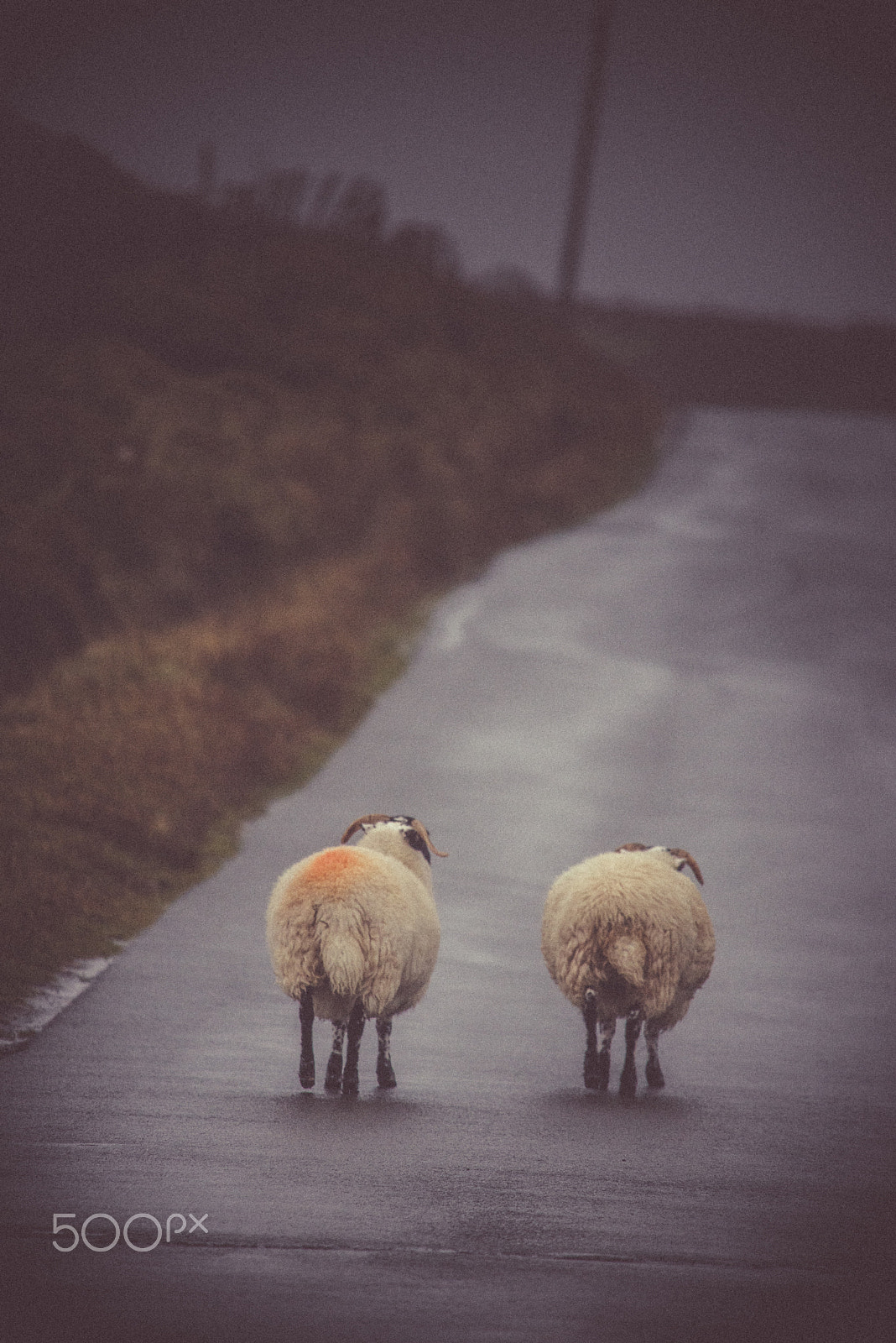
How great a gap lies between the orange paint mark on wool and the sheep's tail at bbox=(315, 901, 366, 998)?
0.13 m

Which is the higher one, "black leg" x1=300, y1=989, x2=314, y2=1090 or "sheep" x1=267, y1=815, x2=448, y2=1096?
"sheep" x1=267, y1=815, x2=448, y2=1096

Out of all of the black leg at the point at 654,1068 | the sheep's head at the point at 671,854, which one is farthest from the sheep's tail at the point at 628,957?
the sheep's head at the point at 671,854

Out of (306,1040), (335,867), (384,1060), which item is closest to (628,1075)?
(384,1060)

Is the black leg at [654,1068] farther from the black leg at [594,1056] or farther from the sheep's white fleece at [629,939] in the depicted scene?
the black leg at [594,1056]

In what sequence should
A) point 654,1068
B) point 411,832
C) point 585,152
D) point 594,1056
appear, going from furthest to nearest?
1. point 585,152
2. point 411,832
3. point 654,1068
4. point 594,1056

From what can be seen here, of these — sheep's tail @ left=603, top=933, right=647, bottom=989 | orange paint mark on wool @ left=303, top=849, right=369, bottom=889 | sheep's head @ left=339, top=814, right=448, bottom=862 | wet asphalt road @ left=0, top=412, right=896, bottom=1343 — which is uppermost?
orange paint mark on wool @ left=303, top=849, right=369, bottom=889

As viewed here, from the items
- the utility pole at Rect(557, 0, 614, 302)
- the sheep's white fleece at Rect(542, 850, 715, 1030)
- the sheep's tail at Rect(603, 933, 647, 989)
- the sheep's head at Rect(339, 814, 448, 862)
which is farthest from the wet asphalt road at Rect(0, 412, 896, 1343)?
the utility pole at Rect(557, 0, 614, 302)

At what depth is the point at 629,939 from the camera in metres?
7.64

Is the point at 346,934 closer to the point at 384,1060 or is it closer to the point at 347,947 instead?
the point at 347,947

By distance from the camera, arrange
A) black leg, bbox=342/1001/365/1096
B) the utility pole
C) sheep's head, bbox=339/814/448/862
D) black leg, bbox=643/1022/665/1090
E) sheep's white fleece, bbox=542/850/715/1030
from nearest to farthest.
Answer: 1. black leg, bbox=342/1001/365/1096
2. sheep's white fleece, bbox=542/850/715/1030
3. black leg, bbox=643/1022/665/1090
4. sheep's head, bbox=339/814/448/862
5. the utility pole

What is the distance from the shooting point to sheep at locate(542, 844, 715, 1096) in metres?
7.66

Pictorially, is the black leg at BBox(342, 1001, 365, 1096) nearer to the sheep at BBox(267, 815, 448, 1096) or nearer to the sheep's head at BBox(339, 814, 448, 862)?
the sheep at BBox(267, 815, 448, 1096)

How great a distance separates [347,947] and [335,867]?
1.41ft

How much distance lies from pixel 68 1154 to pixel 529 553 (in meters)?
19.2
